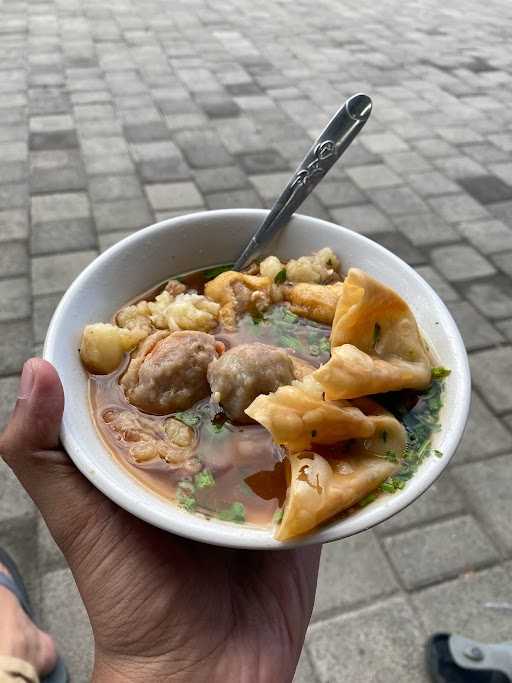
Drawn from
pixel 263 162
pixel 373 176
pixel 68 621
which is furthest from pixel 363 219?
pixel 68 621

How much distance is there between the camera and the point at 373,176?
466 centimetres

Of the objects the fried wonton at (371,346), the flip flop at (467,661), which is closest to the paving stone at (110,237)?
the fried wonton at (371,346)

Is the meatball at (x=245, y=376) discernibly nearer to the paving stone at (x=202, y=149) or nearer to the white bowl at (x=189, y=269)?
the white bowl at (x=189, y=269)

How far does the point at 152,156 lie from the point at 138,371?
3712 mm

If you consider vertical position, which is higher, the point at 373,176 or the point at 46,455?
the point at 46,455

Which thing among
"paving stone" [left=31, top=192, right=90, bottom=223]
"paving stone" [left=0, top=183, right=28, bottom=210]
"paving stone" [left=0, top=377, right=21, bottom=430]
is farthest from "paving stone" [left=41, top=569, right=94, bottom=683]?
"paving stone" [left=0, top=183, right=28, bottom=210]

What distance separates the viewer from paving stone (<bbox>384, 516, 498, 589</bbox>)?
2.37m

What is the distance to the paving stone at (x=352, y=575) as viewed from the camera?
89.5 inches

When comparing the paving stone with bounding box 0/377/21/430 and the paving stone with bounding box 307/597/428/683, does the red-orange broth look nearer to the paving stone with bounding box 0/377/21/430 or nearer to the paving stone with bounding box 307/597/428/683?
the paving stone with bounding box 307/597/428/683

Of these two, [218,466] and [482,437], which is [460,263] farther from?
[218,466]

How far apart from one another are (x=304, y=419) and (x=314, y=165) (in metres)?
0.82

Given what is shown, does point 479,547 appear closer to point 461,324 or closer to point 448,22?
point 461,324

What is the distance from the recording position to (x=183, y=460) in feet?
4.16

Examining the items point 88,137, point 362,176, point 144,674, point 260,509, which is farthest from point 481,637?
point 88,137
